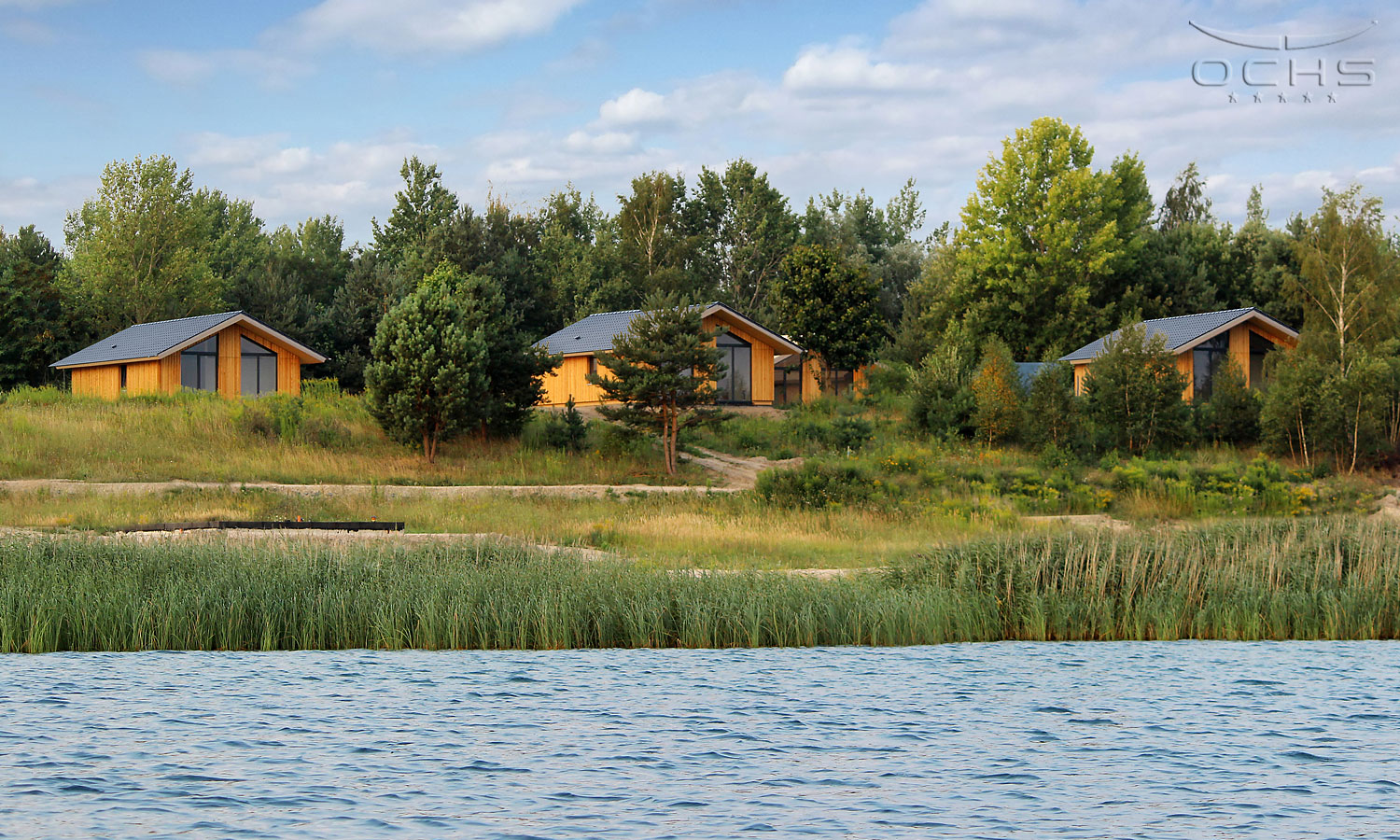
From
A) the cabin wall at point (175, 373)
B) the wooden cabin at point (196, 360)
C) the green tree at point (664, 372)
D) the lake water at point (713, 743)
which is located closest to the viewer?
the lake water at point (713, 743)

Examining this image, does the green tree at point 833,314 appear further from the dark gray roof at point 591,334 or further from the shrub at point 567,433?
the shrub at point 567,433

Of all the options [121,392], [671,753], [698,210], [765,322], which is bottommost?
[671,753]

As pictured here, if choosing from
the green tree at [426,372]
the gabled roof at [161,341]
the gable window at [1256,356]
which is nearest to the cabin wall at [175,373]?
the gabled roof at [161,341]

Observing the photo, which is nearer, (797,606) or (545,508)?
(797,606)

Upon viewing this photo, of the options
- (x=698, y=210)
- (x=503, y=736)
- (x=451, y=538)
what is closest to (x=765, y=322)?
(x=698, y=210)

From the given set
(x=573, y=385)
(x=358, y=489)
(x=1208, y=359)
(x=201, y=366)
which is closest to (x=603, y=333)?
(x=573, y=385)

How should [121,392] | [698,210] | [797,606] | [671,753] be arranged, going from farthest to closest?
[698,210] → [121,392] → [797,606] → [671,753]

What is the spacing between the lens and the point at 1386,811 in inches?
372

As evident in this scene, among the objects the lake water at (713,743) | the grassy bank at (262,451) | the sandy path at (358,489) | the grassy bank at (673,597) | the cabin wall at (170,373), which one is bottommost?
the lake water at (713,743)

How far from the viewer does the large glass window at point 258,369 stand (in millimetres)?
49375

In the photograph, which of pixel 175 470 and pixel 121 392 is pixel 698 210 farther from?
pixel 175 470

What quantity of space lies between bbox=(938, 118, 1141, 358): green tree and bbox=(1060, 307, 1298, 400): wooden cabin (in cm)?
858

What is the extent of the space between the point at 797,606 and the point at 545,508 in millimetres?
14954

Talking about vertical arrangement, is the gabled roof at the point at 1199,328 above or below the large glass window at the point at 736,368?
above
